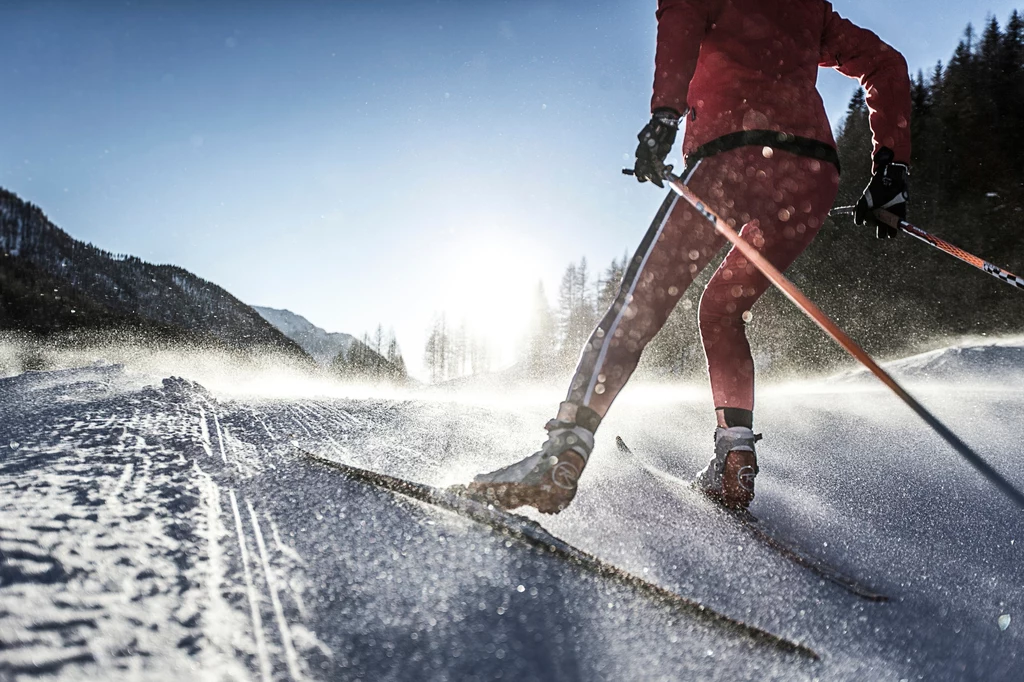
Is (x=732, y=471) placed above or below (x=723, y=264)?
below

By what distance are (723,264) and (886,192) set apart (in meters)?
0.78

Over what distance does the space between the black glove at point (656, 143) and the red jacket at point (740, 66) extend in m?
0.04

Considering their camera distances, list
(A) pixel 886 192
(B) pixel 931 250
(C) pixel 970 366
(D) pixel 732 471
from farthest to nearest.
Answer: (B) pixel 931 250, (C) pixel 970 366, (A) pixel 886 192, (D) pixel 732 471

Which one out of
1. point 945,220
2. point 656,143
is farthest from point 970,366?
point 945,220

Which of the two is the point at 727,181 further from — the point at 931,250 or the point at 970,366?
the point at 931,250

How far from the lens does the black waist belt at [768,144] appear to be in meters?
1.92

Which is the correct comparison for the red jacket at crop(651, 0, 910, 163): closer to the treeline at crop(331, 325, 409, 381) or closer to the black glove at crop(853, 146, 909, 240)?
the black glove at crop(853, 146, 909, 240)

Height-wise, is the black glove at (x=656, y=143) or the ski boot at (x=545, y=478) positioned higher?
the black glove at (x=656, y=143)

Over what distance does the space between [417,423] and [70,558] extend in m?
1.85

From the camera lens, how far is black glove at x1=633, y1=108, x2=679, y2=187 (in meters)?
1.87

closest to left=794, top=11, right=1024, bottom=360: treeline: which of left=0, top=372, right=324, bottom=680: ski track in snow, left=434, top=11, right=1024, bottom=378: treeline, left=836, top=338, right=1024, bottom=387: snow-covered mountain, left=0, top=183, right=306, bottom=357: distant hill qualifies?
left=434, top=11, right=1024, bottom=378: treeline

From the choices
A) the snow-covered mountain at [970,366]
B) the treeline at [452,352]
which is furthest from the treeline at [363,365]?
the snow-covered mountain at [970,366]

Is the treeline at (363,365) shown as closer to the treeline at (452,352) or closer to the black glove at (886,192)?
the treeline at (452,352)

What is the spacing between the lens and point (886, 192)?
2.22 metres
